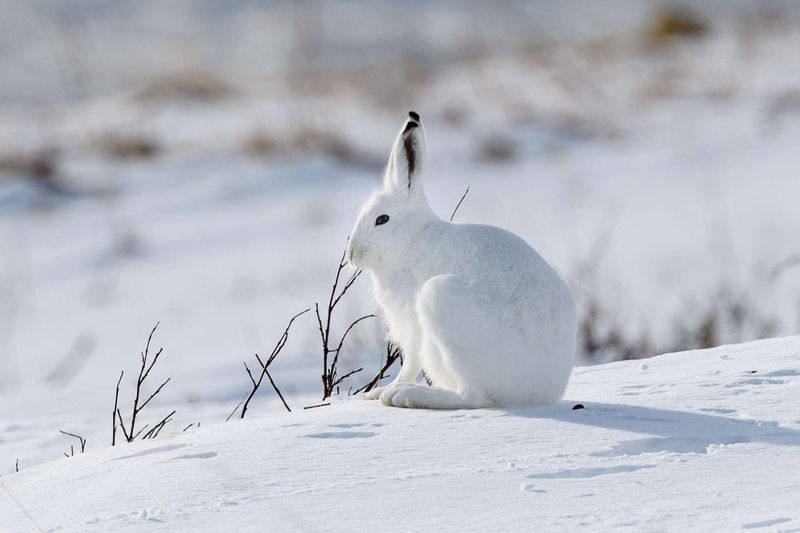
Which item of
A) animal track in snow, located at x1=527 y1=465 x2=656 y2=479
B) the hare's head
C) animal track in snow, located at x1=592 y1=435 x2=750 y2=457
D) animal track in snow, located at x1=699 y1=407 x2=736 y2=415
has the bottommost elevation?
animal track in snow, located at x1=527 y1=465 x2=656 y2=479

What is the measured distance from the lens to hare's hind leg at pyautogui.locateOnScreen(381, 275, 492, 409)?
11.1ft

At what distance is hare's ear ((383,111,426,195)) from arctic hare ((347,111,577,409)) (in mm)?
155

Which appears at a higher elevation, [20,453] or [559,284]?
[559,284]

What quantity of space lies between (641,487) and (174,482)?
115 cm

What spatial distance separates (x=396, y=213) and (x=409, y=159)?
0.65 feet

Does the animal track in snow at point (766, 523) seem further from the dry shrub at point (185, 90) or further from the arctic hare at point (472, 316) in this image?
the dry shrub at point (185, 90)

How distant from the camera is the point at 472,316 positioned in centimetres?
338

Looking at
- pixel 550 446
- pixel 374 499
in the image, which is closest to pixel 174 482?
pixel 374 499

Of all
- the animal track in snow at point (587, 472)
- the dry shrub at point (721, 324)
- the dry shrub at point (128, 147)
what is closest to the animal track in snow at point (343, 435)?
the animal track in snow at point (587, 472)

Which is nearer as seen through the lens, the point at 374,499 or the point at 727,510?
the point at 727,510

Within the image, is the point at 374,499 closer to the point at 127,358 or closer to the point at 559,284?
the point at 559,284

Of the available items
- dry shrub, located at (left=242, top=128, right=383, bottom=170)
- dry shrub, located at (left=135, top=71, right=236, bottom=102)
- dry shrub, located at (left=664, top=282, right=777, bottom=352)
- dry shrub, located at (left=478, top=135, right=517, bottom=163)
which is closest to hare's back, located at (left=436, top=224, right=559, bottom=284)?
dry shrub, located at (left=664, top=282, right=777, bottom=352)

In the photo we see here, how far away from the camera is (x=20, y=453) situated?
15.9 ft

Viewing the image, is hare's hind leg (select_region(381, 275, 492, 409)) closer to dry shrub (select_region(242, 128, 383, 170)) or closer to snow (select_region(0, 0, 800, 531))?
→ snow (select_region(0, 0, 800, 531))
